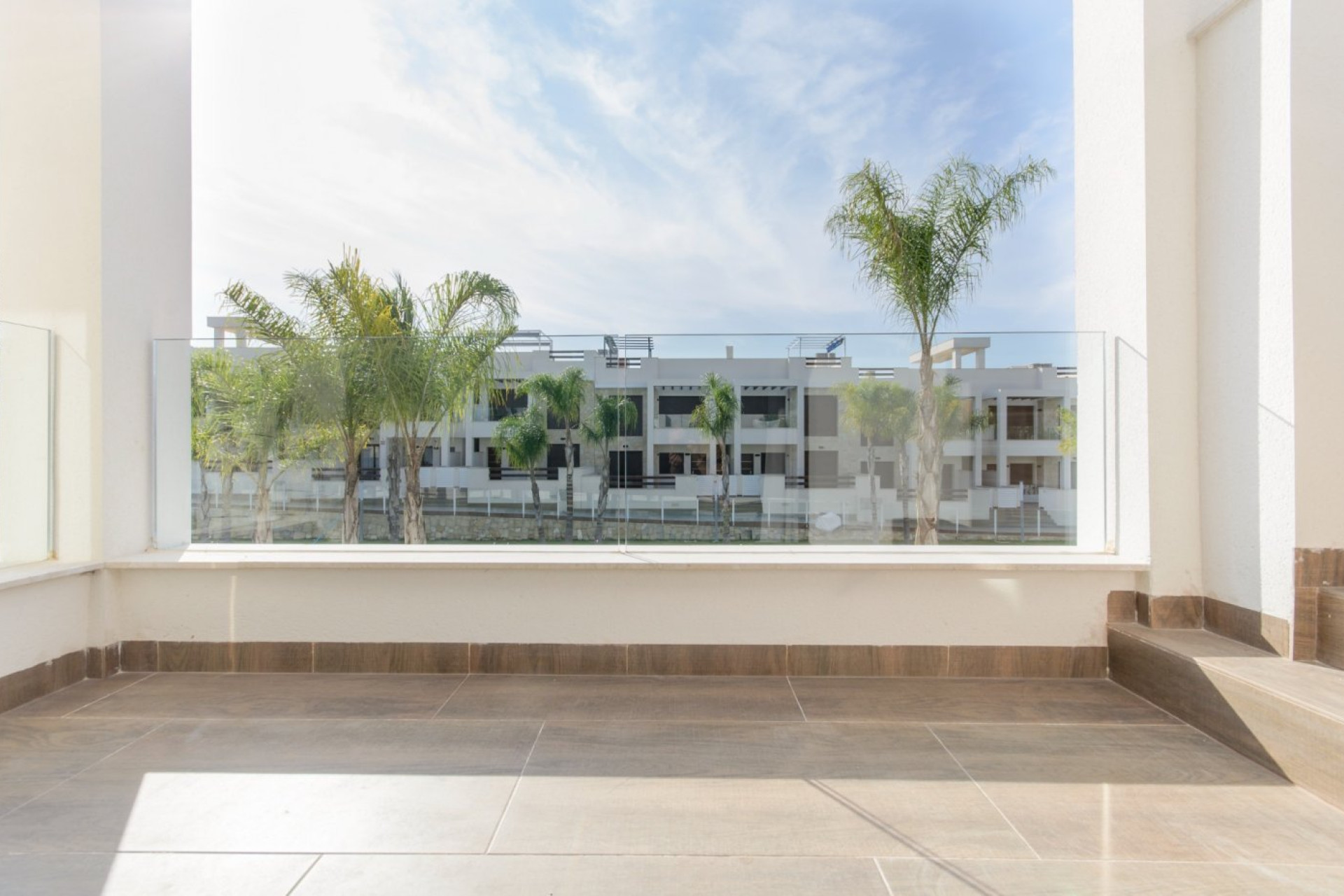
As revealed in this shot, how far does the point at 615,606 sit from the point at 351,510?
1.36 m

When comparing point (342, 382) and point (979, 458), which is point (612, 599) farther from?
point (979, 458)

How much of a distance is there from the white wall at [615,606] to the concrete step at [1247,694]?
0.28 metres

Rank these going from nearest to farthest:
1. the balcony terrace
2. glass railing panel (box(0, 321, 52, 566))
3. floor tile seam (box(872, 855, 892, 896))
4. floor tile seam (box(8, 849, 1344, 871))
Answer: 1. floor tile seam (box(872, 855, 892, 896))
2. floor tile seam (box(8, 849, 1344, 871))
3. the balcony terrace
4. glass railing panel (box(0, 321, 52, 566))

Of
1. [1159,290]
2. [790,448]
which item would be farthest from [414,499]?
[1159,290]

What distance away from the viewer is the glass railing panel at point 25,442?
2.99 m

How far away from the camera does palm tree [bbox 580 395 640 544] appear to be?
11.1ft

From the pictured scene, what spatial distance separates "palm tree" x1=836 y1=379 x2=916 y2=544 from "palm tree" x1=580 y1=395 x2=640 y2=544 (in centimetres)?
100

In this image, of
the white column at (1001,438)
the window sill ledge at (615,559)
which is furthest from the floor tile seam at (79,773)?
the white column at (1001,438)

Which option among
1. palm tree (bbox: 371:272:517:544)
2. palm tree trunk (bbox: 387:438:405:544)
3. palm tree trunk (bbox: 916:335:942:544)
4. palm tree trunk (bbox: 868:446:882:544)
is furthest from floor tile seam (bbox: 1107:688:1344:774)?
palm tree trunk (bbox: 387:438:405:544)

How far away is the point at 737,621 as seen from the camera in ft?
10.5

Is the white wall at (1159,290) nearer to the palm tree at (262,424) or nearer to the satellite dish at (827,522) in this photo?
the satellite dish at (827,522)

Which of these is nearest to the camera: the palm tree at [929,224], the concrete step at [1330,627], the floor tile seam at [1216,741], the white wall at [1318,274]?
the floor tile seam at [1216,741]

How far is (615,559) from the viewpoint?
3.26 m

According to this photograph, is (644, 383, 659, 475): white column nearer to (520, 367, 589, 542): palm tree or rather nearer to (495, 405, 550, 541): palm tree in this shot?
(520, 367, 589, 542): palm tree
